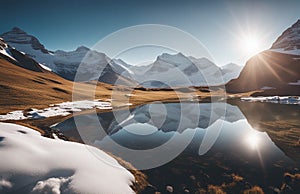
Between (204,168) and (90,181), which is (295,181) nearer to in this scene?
(204,168)

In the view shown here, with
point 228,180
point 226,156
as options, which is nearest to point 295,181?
point 228,180

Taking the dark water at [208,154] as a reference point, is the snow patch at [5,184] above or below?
above

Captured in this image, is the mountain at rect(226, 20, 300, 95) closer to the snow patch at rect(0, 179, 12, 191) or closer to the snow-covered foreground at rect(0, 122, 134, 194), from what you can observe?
the snow-covered foreground at rect(0, 122, 134, 194)

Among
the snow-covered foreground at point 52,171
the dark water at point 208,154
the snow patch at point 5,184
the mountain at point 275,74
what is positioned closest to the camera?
the snow patch at point 5,184

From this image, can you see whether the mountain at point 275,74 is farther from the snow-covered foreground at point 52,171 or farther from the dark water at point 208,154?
the snow-covered foreground at point 52,171

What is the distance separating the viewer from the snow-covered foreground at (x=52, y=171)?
489 inches

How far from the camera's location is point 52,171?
13.9 metres

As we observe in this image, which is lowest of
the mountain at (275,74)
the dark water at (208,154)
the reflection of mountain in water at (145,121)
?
the dark water at (208,154)

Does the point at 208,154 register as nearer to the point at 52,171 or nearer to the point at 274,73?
the point at 52,171

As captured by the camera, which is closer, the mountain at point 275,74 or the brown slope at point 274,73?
the mountain at point 275,74

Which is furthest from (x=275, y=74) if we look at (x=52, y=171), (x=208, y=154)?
(x=52, y=171)

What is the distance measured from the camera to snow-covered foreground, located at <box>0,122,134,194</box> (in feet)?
40.7

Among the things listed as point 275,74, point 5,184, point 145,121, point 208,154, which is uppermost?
point 275,74

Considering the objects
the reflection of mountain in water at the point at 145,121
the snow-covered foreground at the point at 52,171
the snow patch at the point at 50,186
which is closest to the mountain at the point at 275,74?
the reflection of mountain in water at the point at 145,121
